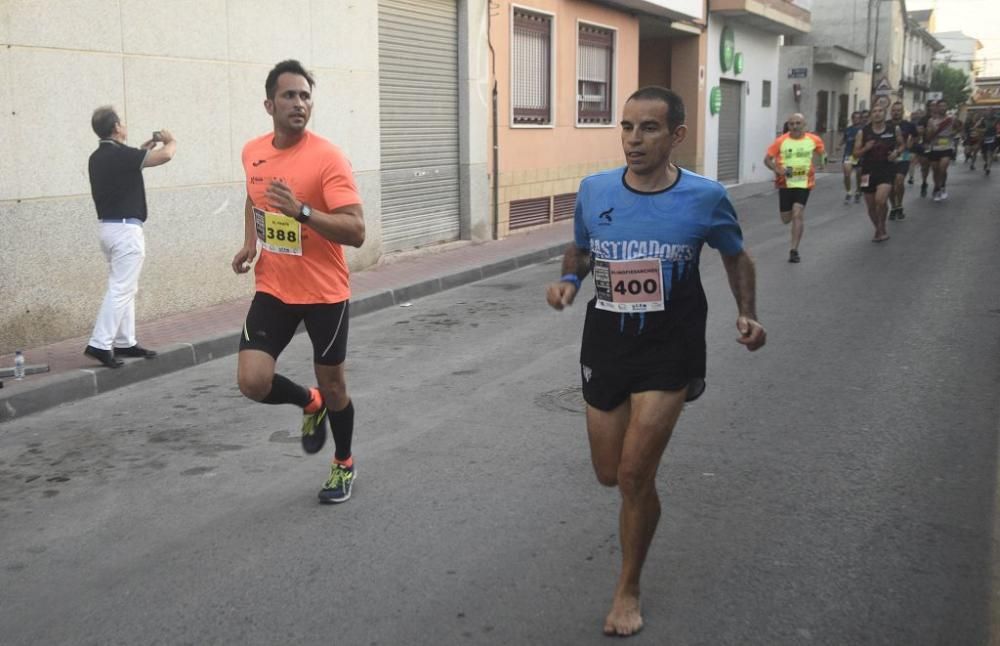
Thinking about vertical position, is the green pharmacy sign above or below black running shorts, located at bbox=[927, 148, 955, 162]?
above

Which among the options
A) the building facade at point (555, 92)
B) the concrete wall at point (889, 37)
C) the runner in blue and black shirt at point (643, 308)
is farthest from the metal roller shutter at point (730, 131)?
the concrete wall at point (889, 37)

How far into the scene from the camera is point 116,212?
7.64 m

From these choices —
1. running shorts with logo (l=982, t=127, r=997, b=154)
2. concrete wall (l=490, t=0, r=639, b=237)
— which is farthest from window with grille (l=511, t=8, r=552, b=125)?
running shorts with logo (l=982, t=127, r=997, b=154)

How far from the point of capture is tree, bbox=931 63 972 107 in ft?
287

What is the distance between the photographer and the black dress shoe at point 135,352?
7821 millimetres

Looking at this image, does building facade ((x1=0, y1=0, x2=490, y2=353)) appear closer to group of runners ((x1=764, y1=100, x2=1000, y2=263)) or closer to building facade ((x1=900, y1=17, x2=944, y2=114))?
group of runners ((x1=764, y1=100, x2=1000, y2=263))

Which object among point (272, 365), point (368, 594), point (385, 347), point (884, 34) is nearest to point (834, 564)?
point (368, 594)

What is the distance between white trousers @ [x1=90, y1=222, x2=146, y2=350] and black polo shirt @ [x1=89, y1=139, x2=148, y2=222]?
10 centimetres

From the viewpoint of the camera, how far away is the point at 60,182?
861 cm

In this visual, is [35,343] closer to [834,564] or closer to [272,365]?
[272,365]

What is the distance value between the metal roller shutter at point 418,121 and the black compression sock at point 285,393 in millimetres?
8975

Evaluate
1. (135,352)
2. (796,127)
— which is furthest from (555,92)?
(135,352)

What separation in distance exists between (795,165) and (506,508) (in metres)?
9.30

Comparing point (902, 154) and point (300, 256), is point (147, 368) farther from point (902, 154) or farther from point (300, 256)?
point (902, 154)
